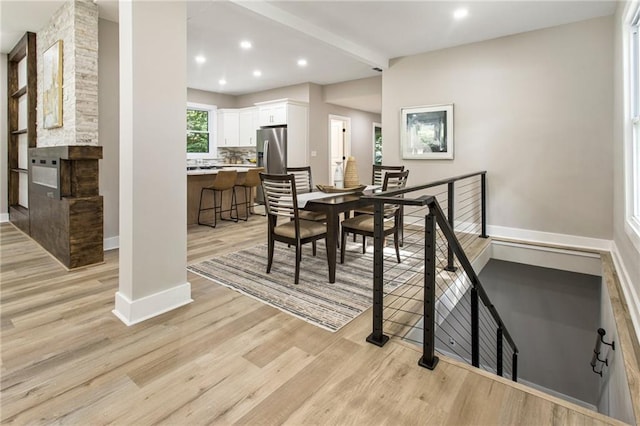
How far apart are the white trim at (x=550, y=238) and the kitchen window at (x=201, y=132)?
20.9 ft

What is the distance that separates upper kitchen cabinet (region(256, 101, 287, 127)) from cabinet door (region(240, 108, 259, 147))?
1.36 ft

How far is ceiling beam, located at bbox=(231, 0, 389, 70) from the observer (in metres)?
3.37

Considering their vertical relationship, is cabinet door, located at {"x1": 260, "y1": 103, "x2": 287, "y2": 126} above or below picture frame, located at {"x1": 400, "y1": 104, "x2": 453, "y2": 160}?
above

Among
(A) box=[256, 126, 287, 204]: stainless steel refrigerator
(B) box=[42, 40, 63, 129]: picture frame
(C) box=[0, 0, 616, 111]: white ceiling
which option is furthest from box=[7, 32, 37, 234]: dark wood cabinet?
(A) box=[256, 126, 287, 204]: stainless steel refrigerator

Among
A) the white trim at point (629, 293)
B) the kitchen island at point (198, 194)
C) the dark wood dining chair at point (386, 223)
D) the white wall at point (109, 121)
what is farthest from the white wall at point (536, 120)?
the white wall at point (109, 121)

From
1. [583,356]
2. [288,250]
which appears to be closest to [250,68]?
[288,250]

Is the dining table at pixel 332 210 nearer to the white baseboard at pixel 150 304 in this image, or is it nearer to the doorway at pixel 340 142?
the white baseboard at pixel 150 304

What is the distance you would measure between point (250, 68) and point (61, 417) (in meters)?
5.59

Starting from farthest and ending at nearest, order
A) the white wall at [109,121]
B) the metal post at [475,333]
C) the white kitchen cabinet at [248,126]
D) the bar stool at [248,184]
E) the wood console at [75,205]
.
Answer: the white kitchen cabinet at [248,126] < the bar stool at [248,184] < the white wall at [109,121] < the wood console at [75,205] < the metal post at [475,333]

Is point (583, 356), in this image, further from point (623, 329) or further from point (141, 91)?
point (141, 91)

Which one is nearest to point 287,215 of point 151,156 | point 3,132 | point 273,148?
point 151,156

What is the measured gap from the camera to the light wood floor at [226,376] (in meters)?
1.47

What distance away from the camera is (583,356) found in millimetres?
4504

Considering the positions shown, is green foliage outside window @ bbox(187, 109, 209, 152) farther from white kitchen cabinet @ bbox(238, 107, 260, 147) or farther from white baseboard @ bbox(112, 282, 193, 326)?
white baseboard @ bbox(112, 282, 193, 326)
